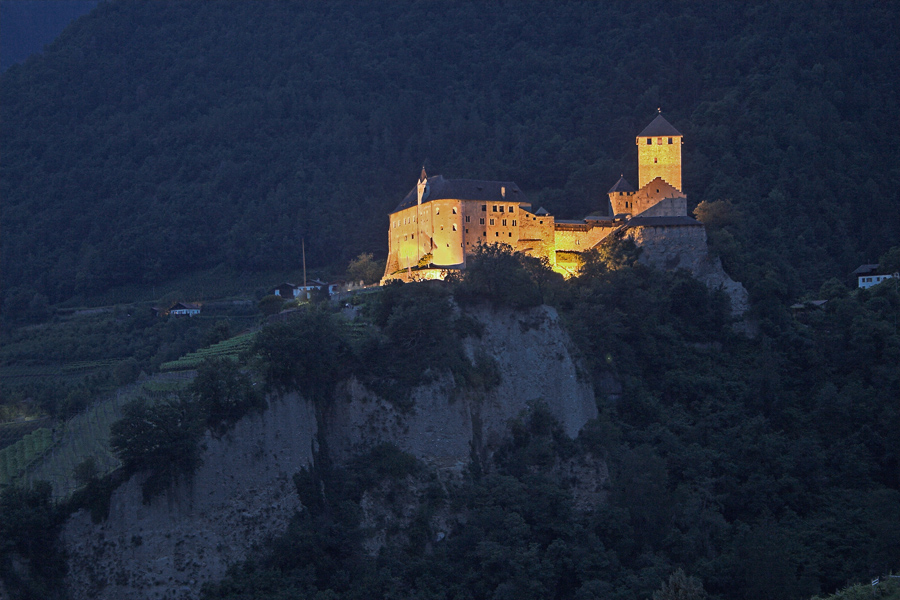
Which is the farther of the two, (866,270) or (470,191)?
(866,270)

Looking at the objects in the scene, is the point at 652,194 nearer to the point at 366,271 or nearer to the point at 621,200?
the point at 621,200

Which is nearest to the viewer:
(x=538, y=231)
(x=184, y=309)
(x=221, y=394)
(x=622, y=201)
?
(x=221, y=394)

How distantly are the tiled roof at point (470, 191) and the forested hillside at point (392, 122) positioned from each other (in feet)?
42.3

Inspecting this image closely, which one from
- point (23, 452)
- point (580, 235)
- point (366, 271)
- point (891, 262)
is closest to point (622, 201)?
point (580, 235)

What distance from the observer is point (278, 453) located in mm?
37406

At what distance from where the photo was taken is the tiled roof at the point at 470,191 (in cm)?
5678

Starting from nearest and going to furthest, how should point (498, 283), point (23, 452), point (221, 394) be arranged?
point (221, 394), point (23, 452), point (498, 283)

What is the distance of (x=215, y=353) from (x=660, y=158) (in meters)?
27.4

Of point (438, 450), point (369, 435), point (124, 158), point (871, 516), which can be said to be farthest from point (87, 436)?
point (124, 158)

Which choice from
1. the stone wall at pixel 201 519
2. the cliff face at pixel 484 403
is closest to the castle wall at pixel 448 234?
the cliff face at pixel 484 403

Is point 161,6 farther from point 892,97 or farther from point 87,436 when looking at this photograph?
point 87,436

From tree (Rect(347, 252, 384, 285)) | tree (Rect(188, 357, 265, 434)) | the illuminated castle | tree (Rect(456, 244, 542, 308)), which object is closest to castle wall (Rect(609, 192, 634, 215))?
the illuminated castle

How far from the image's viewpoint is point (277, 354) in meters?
38.5

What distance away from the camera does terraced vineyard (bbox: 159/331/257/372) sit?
43656 millimetres
